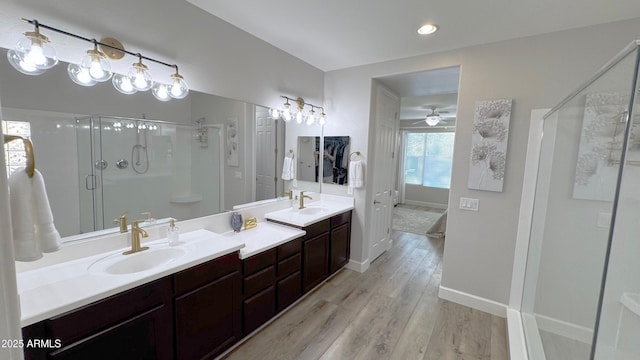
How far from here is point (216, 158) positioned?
7.61 ft

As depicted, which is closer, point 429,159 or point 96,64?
point 96,64

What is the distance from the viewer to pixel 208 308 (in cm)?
176

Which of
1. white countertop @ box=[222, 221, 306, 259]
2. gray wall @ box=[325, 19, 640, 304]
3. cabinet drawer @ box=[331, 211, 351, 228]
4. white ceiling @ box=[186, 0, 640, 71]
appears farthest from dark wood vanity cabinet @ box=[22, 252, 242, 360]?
gray wall @ box=[325, 19, 640, 304]

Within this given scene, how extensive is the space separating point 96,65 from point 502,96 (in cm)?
324

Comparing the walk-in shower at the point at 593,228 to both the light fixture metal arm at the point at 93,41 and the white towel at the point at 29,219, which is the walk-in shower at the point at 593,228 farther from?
the light fixture metal arm at the point at 93,41

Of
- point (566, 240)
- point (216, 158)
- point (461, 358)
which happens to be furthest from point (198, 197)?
point (566, 240)

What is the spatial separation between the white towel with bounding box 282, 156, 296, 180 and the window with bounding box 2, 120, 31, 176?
2143mm

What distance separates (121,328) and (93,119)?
1267 millimetres

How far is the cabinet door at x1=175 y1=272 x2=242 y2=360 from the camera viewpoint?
1632 mm

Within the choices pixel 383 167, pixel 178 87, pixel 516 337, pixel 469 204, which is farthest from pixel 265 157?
pixel 516 337

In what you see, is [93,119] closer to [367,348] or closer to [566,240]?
[367,348]

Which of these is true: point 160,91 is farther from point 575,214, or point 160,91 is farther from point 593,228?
point 575,214

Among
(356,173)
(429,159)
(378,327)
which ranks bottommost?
(378,327)

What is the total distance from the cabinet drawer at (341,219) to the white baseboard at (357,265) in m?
0.60
